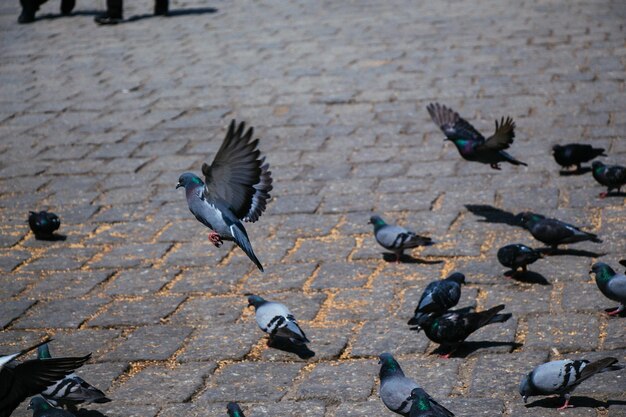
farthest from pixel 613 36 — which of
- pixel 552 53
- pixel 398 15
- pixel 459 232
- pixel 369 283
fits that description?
pixel 369 283

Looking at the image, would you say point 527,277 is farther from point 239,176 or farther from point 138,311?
point 239,176

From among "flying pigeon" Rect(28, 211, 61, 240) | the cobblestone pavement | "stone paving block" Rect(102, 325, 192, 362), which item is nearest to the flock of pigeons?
the cobblestone pavement

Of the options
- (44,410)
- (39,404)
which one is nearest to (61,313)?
(39,404)

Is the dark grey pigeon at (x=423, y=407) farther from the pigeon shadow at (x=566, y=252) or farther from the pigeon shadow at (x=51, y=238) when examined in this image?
the pigeon shadow at (x=51, y=238)

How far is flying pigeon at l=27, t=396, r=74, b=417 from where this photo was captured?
4.18 metres

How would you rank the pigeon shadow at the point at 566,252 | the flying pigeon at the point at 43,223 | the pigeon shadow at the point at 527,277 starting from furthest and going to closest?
1. the flying pigeon at the point at 43,223
2. the pigeon shadow at the point at 566,252
3. the pigeon shadow at the point at 527,277

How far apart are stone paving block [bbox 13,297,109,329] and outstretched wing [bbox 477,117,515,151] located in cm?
292

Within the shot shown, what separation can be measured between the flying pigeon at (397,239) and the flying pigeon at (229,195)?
2.02 meters

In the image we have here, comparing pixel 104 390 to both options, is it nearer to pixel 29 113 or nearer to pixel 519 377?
pixel 519 377

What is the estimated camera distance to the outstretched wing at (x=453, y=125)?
7.61m

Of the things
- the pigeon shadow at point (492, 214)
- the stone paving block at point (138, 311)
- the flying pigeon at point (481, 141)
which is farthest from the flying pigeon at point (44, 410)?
the flying pigeon at point (481, 141)

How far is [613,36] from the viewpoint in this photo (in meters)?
12.3

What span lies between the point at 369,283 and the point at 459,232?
3.24 ft

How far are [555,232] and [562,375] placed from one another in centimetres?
196
